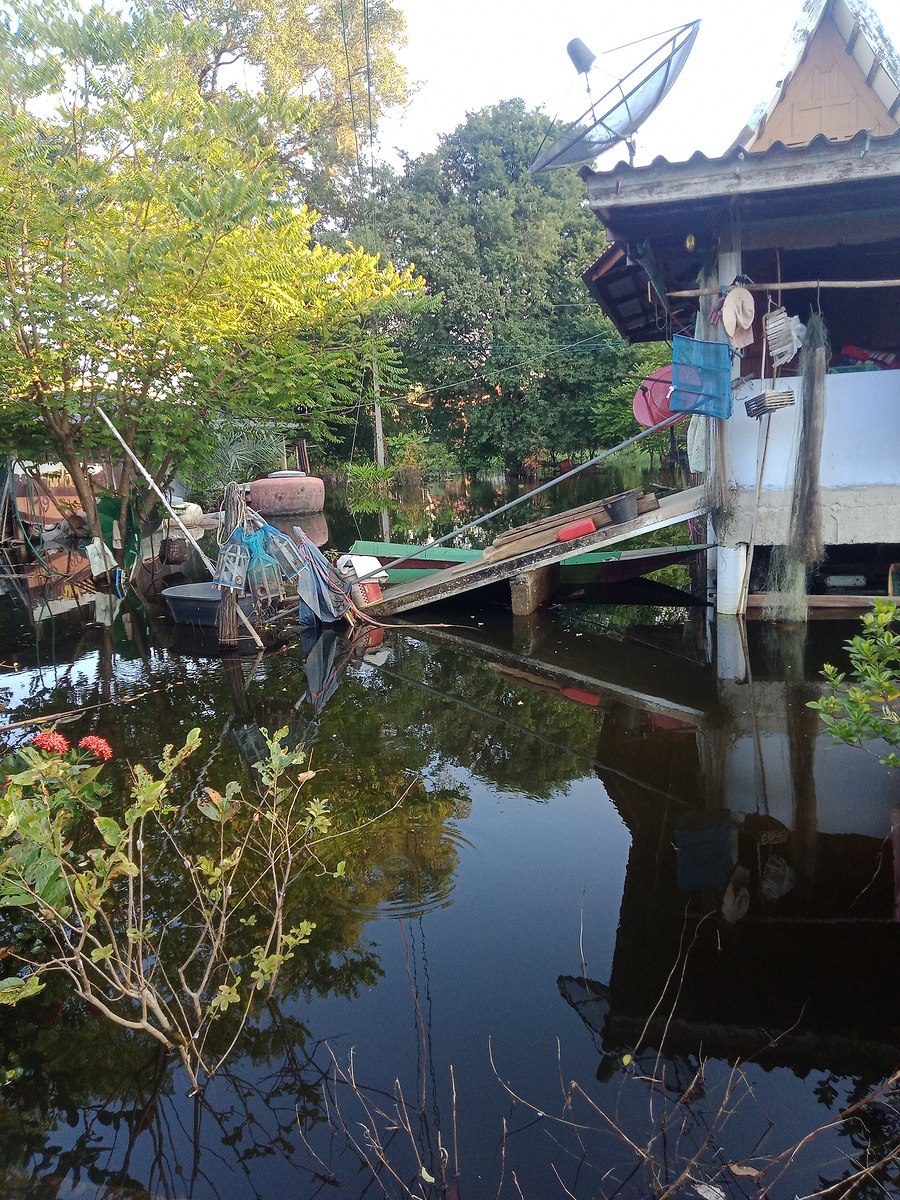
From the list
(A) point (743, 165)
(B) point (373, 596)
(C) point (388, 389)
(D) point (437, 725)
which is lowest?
(D) point (437, 725)

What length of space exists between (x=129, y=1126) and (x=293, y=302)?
1075 cm

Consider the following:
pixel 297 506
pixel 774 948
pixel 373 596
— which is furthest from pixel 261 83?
pixel 774 948

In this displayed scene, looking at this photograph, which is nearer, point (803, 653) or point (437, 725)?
point (437, 725)

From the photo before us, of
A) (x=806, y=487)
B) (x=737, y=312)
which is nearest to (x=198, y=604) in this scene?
(x=737, y=312)

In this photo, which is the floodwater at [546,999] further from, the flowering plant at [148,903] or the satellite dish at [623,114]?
the satellite dish at [623,114]

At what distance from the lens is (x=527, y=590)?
938 cm

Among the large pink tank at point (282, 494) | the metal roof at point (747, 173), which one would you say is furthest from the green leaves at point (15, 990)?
the large pink tank at point (282, 494)

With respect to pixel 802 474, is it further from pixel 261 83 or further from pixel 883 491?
pixel 261 83

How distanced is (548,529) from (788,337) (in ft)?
10.3

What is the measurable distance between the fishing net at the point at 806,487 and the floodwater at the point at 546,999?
2.20m

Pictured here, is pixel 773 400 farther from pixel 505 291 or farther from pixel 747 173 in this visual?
pixel 505 291

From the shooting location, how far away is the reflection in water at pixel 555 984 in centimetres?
237

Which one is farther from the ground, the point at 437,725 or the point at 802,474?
the point at 802,474

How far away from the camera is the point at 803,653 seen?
7156mm
